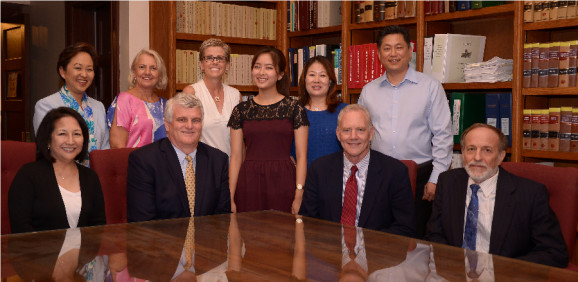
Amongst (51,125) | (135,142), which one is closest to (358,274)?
(51,125)

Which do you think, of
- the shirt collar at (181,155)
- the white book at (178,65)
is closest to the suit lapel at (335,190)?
the shirt collar at (181,155)

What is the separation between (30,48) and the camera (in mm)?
6891

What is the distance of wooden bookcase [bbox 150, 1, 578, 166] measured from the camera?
3.82 m

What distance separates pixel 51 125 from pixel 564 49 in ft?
9.65

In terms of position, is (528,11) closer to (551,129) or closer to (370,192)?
(551,129)

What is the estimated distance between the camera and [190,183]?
9.13 feet

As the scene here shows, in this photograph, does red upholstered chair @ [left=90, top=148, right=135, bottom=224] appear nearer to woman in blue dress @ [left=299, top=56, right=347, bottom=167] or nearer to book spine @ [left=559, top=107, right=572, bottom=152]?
woman in blue dress @ [left=299, top=56, right=347, bottom=167]

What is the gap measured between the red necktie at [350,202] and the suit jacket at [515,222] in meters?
0.37

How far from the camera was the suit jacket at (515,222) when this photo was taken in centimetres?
225

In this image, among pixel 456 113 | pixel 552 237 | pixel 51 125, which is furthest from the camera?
pixel 456 113

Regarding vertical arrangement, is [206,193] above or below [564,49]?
below

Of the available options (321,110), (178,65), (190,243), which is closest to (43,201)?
(190,243)

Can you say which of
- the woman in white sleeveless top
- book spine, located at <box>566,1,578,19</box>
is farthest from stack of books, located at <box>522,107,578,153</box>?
the woman in white sleeveless top

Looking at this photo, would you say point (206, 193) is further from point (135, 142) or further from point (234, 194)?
point (135, 142)
